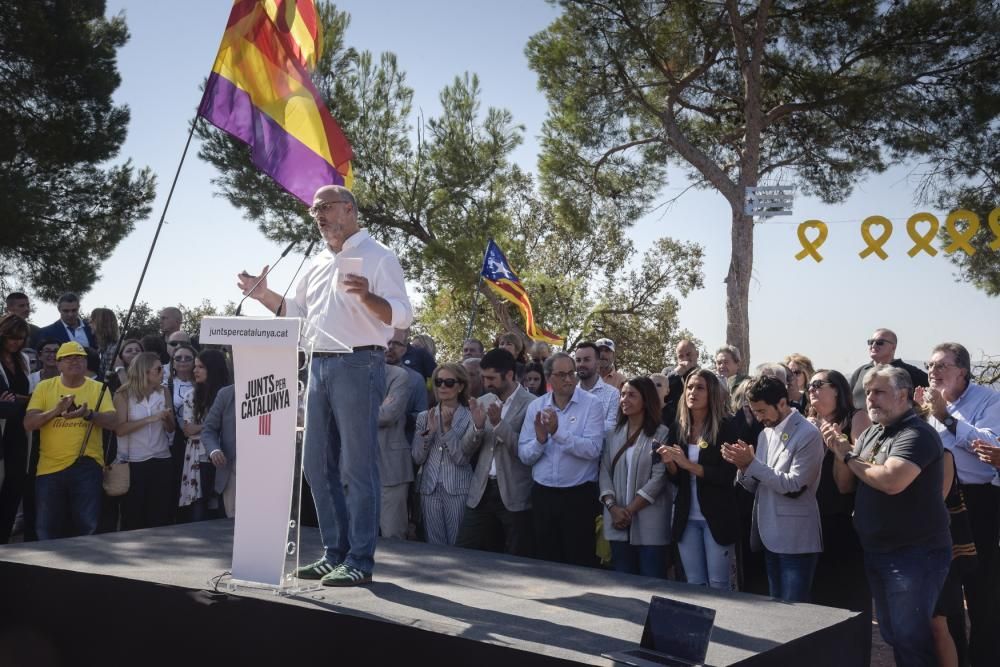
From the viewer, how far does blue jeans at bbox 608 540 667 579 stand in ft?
18.1

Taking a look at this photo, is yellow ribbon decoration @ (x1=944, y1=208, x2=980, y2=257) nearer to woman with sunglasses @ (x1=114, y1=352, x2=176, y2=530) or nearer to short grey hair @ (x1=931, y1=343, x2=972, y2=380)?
short grey hair @ (x1=931, y1=343, x2=972, y2=380)

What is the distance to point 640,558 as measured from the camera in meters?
5.62

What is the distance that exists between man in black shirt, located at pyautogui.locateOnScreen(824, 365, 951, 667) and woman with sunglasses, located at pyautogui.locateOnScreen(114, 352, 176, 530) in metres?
4.68

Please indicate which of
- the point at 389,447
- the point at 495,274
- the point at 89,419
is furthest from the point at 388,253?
the point at 495,274

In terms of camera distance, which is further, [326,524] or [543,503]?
[543,503]

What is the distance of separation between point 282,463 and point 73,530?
3.59 meters

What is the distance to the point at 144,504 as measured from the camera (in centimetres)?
691

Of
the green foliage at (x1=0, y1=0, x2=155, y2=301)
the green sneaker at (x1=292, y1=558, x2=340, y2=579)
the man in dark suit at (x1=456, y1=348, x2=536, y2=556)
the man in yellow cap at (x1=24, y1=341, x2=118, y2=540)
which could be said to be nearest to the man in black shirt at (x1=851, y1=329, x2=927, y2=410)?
the man in dark suit at (x1=456, y1=348, x2=536, y2=556)

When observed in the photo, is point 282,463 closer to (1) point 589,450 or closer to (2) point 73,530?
(1) point 589,450

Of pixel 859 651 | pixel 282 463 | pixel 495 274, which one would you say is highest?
pixel 495 274

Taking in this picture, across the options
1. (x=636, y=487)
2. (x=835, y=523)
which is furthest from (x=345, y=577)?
(x=835, y=523)

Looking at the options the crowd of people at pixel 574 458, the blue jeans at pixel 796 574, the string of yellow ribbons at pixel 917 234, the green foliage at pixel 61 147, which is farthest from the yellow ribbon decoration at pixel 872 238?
the green foliage at pixel 61 147

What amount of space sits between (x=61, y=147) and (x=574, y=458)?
13238 millimetres

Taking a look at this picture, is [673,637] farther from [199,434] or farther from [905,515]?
[199,434]
